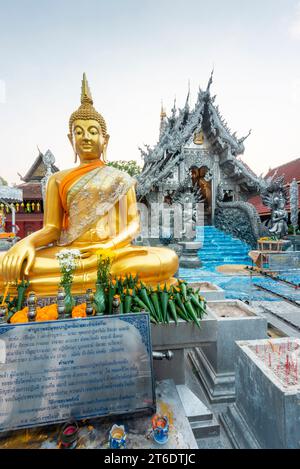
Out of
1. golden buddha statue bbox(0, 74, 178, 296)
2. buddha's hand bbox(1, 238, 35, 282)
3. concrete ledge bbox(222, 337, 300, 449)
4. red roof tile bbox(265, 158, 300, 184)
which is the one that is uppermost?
red roof tile bbox(265, 158, 300, 184)

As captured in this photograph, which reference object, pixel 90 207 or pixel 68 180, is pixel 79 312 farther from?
pixel 68 180

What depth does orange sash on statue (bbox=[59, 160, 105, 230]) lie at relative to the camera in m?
3.08

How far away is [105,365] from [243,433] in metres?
1.11

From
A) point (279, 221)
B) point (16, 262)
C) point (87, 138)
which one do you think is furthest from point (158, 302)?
point (279, 221)

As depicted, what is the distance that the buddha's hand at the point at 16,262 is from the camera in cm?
236

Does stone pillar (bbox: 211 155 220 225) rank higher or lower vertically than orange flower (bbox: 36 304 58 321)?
higher

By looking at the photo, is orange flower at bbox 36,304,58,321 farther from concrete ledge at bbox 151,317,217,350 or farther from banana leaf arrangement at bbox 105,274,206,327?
concrete ledge at bbox 151,317,217,350

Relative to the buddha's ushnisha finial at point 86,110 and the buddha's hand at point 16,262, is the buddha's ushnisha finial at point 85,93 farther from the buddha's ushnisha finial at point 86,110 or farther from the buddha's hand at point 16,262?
the buddha's hand at point 16,262

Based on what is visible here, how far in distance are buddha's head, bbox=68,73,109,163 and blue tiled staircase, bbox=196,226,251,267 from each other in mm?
6755

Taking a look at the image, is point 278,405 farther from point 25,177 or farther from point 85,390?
point 25,177

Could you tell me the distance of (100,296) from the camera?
78.1 inches

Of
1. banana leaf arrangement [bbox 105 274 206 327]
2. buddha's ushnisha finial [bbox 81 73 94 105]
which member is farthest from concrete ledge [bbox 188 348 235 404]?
buddha's ushnisha finial [bbox 81 73 94 105]

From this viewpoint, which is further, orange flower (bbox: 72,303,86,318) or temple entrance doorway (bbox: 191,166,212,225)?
temple entrance doorway (bbox: 191,166,212,225)

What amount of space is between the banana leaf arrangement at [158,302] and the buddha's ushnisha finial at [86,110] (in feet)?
6.75
